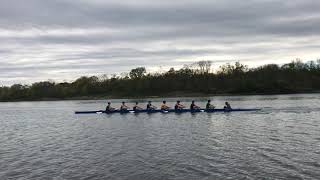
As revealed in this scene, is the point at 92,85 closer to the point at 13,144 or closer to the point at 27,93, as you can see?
the point at 27,93

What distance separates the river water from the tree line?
91384mm

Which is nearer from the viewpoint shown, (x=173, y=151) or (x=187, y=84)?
(x=173, y=151)

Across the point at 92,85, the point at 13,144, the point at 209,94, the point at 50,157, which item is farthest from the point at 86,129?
the point at 92,85

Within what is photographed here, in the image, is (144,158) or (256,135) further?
(256,135)

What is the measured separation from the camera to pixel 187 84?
145375 millimetres

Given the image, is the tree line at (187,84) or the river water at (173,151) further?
the tree line at (187,84)

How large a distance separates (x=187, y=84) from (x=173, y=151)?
393 feet

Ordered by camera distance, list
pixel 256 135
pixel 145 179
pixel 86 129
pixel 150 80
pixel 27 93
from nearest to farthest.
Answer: pixel 145 179
pixel 256 135
pixel 86 129
pixel 150 80
pixel 27 93

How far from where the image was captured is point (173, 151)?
26.1 meters

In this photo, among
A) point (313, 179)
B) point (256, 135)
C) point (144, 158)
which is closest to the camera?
point (313, 179)

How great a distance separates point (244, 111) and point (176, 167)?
30546mm

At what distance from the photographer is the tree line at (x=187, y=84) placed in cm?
13238

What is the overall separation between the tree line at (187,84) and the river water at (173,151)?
300 ft

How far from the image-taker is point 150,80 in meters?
152
